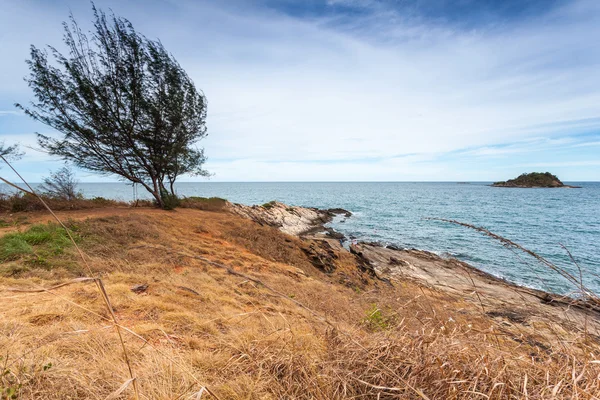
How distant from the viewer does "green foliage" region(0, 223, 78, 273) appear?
232 inches

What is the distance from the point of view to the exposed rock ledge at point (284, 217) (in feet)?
78.4

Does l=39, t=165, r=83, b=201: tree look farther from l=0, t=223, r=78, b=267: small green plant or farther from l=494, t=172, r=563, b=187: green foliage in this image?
l=494, t=172, r=563, b=187: green foliage

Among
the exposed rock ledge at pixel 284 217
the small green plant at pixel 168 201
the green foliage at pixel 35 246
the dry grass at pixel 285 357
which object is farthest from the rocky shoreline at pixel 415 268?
the green foliage at pixel 35 246

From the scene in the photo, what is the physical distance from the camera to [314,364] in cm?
192

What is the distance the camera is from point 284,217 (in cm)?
2805

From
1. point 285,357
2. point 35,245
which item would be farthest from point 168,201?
point 285,357

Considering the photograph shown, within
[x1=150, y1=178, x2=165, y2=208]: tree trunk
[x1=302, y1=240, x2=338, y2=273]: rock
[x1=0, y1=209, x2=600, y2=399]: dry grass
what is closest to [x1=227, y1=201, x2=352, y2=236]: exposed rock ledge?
[x1=150, y1=178, x2=165, y2=208]: tree trunk

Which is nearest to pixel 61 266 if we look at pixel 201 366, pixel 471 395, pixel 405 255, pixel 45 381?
pixel 45 381

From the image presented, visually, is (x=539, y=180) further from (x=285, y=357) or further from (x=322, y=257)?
(x=285, y=357)

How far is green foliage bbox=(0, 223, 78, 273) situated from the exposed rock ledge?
1406 cm

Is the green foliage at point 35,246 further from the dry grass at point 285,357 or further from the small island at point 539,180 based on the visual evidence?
the small island at point 539,180

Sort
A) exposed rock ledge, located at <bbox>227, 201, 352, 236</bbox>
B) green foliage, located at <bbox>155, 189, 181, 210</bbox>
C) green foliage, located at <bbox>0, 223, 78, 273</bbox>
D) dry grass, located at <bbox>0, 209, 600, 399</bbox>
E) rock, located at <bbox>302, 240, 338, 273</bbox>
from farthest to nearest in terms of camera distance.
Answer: exposed rock ledge, located at <bbox>227, 201, 352, 236</bbox>
green foliage, located at <bbox>155, 189, 181, 210</bbox>
rock, located at <bbox>302, 240, 338, 273</bbox>
green foliage, located at <bbox>0, 223, 78, 273</bbox>
dry grass, located at <bbox>0, 209, 600, 399</bbox>

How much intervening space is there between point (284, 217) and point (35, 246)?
71.7 feet

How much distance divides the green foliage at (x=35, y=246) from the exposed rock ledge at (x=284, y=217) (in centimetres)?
1406
